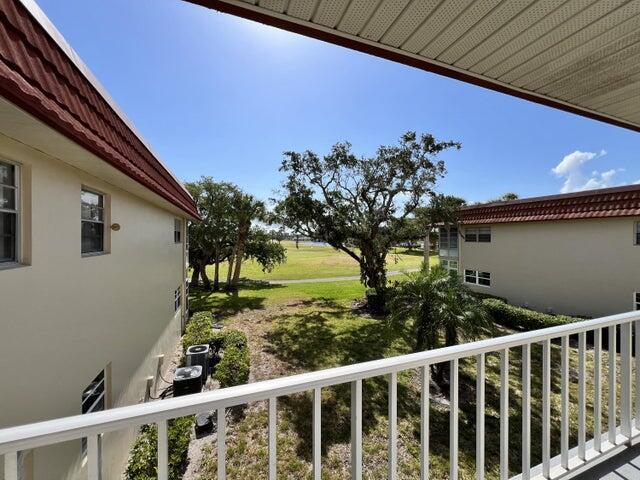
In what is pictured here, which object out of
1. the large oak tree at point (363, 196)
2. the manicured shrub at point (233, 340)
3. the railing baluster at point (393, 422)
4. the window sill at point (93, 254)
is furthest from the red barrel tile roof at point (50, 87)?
the large oak tree at point (363, 196)

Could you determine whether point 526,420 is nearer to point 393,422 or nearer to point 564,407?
point 564,407

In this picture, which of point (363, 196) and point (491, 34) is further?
point (363, 196)

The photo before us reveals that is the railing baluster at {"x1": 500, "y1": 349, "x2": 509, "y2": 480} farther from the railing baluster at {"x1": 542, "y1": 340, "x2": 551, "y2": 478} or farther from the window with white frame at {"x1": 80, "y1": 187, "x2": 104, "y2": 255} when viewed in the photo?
the window with white frame at {"x1": 80, "y1": 187, "x2": 104, "y2": 255}

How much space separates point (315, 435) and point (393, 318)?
567 cm

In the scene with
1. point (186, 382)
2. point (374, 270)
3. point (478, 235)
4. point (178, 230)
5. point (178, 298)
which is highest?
point (178, 230)

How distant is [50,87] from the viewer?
1868 millimetres

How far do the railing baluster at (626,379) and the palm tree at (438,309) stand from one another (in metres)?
3.81

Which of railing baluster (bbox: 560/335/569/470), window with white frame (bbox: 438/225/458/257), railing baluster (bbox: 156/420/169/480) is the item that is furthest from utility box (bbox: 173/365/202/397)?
window with white frame (bbox: 438/225/458/257)

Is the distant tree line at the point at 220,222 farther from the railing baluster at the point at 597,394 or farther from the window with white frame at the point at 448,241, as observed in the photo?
the railing baluster at the point at 597,394

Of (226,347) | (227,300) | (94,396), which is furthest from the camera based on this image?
(227,300)

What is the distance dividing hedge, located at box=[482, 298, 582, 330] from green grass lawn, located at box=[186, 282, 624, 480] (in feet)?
2.14

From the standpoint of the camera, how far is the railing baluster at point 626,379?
2.15 meters

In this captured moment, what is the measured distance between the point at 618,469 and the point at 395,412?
1.90 metres

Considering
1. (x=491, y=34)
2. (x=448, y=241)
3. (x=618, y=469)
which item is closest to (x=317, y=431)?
(x=618, y=469)
